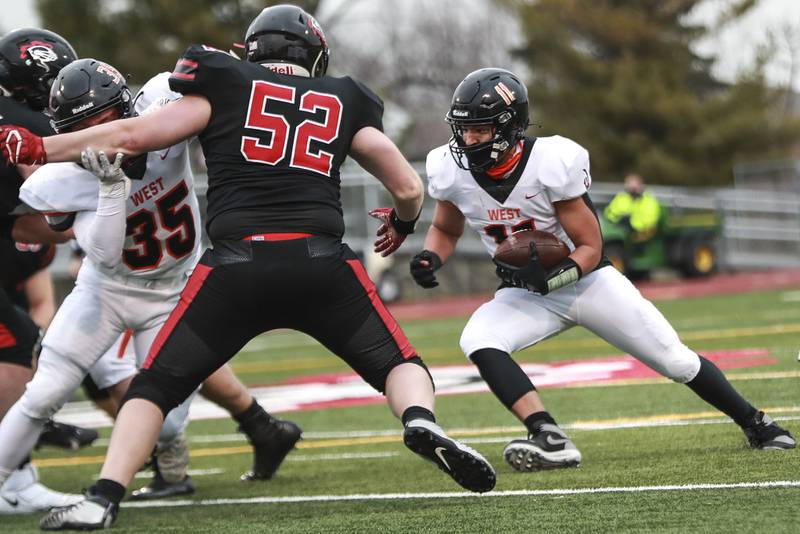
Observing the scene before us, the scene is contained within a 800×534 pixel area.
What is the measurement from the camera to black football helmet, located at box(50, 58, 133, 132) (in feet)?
14.6

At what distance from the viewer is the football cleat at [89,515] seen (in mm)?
3980

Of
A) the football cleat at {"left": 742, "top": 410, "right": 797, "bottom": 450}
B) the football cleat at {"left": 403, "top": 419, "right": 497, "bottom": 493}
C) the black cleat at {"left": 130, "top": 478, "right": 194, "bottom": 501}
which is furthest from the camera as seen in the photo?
the black cleat at {"left": 130, "top": 478, "right": 194, "bottom": 501}

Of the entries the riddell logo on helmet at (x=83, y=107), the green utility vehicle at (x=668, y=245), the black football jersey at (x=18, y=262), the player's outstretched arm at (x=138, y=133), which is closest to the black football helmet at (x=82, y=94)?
the riddell logo on helmet at (x=83, y=107)

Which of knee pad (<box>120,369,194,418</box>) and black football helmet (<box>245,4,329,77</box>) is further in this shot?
black football helmet (<box>245,4,329,77</box>)

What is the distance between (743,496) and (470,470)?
919mm

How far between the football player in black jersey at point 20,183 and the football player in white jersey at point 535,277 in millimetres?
1640

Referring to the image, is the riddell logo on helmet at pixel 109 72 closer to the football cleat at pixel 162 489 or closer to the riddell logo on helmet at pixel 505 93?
the riddell logo on helmet at pixel 505 93

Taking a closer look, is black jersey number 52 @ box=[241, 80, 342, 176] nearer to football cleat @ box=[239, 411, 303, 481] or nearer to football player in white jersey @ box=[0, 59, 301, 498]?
football player in white jersey @ box=[0, 59, 301, 498]

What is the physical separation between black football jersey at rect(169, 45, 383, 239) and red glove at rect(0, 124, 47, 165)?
0.49m

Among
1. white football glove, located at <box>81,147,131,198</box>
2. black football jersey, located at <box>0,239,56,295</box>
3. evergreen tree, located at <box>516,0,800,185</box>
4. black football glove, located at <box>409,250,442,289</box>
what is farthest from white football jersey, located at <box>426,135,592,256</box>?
evergreen tree, located at <box>516,0,800,185</box>

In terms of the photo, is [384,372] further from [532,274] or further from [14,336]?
[14,336]

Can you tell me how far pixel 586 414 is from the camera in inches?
259

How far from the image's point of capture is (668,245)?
19672 millimetres

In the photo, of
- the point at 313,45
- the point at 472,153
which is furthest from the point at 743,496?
the point at 313,45
